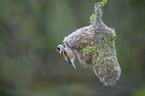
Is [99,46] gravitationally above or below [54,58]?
below

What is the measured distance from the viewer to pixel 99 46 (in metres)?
2.62

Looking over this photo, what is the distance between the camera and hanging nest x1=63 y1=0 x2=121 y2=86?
2.58 meters

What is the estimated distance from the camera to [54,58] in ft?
32.7

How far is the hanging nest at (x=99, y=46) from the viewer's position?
8.48ft

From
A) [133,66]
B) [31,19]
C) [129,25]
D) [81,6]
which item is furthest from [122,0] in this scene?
[31,19]

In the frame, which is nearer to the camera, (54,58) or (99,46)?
(99,46)

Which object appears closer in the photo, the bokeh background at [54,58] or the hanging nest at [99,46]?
the hanging nest at [99,46]

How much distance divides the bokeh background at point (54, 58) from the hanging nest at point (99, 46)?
4.52 meters

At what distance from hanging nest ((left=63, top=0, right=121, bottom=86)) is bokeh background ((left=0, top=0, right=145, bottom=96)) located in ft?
14.8

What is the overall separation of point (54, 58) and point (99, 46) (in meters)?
7.47

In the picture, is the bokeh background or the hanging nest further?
the bokeh background

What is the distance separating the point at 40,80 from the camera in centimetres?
855

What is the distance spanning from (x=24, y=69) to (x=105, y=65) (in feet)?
19.8

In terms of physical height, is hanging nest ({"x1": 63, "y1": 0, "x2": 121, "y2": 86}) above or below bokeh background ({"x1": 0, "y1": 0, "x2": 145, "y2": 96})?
below
